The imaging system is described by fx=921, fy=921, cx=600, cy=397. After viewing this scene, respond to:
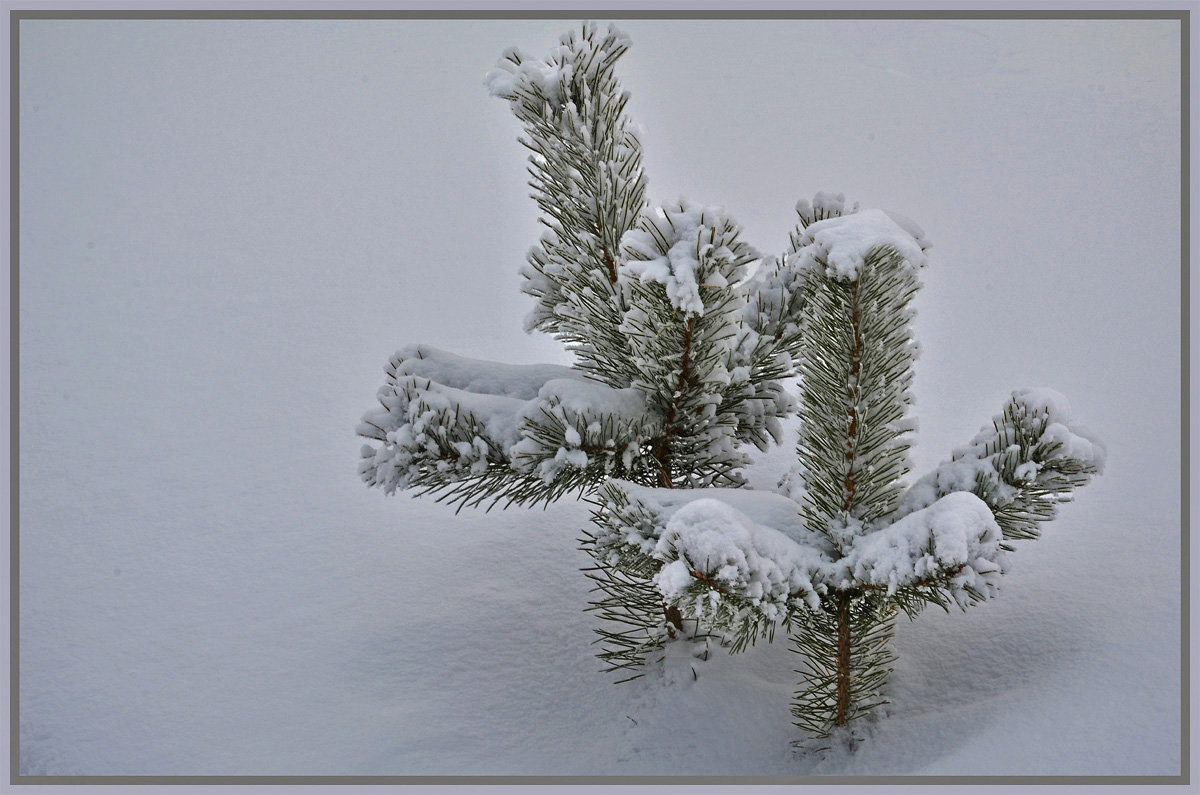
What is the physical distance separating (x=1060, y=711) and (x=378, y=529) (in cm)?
226

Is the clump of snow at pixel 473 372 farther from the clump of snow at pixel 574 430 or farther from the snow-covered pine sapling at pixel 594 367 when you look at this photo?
the clump of snow at pixel 574 430

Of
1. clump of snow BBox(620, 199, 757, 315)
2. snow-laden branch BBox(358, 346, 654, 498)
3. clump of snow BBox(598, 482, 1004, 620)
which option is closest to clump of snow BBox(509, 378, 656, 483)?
snow-laden branch BBox(358, 346, 654, 498)

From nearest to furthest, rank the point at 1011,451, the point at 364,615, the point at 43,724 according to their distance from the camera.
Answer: the point at 1011,451 → the point at 43,724 → the point at 364,615

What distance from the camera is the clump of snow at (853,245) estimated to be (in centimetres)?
165

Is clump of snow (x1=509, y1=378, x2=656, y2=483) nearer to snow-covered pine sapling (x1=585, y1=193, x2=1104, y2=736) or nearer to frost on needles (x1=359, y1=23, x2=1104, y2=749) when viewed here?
frost on needles (x1=359, y1=23, x2=1104, y2=749)

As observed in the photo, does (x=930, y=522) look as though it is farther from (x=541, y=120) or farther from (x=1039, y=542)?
(x=1039, y=542)

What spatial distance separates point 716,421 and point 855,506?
0.49 metres

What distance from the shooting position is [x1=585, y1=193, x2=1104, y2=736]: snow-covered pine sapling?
164cm

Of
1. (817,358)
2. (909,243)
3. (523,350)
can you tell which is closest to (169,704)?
(817,358)

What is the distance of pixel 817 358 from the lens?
1.85 m

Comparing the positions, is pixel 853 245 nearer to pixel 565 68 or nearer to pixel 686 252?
pixel 686 252

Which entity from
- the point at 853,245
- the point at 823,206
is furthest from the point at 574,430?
the point at 823,206

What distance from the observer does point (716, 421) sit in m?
2.33

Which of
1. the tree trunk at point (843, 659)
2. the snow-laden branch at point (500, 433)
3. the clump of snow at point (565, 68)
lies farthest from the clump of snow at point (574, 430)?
the clump of snow at point (565, 68)
